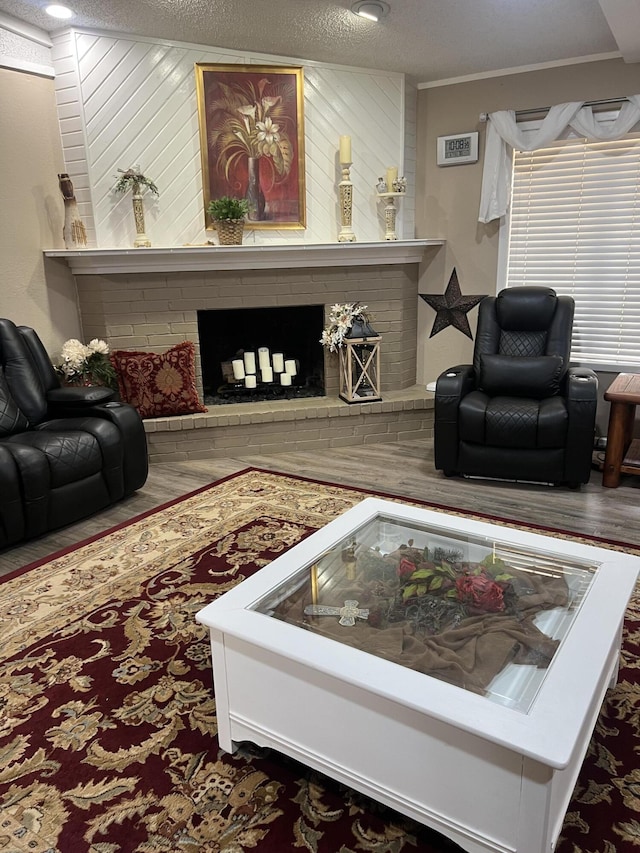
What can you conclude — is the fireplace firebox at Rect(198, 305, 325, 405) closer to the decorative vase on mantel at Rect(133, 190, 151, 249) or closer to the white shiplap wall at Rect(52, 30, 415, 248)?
the white shiplap wall at Rect(52, 30, 415, 248)

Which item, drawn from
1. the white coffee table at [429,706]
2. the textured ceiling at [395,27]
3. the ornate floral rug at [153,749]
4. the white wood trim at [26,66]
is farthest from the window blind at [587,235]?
the white wood trim at [26,66]

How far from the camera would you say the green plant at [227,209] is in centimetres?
402

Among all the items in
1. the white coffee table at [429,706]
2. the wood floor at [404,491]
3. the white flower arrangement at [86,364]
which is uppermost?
the white flower arrangement at [86,364]

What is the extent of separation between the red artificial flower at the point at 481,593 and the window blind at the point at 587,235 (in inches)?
120

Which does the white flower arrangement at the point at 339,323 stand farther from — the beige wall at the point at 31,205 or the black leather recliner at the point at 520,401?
the beige wall at the point at 31,205

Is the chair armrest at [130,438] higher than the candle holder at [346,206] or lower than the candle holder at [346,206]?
lower

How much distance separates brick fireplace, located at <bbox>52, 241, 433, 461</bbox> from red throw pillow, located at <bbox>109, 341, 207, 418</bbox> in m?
0.09

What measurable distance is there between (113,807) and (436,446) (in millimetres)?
2633

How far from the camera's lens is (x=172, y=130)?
402 cm

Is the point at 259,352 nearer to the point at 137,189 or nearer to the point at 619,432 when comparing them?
the point at 137,189

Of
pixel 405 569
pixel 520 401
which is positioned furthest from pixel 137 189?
pixel 405 569

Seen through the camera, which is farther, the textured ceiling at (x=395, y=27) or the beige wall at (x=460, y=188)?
the beige wall at (x=460, y=188)

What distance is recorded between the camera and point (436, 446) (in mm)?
3695

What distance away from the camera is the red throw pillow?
162 inches
